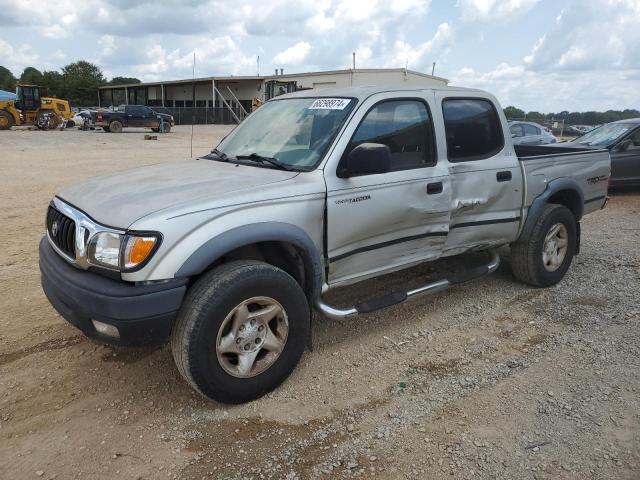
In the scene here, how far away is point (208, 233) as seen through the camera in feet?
9.22

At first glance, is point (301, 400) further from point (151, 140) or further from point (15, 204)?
point (151, 140)

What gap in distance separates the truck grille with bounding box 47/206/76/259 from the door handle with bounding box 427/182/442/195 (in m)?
2.43

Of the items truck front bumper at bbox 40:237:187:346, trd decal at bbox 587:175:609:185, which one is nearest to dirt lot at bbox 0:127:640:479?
truck front bumper at bbox 40:237:187:346

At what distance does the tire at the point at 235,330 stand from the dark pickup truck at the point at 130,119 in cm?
3092

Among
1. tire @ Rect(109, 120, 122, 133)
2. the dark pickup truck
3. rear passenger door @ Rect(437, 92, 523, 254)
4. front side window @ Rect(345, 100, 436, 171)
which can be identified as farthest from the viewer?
tire @ Rect(109, 120, 122, 133)

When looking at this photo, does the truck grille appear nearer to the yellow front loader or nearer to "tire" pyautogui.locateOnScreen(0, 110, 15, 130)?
"tire" pyautogui.locateOnScreen(0, 110, 15, 130)

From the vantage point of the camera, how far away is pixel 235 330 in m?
2.96

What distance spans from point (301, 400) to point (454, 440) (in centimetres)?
93

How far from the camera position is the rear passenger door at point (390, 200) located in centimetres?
343

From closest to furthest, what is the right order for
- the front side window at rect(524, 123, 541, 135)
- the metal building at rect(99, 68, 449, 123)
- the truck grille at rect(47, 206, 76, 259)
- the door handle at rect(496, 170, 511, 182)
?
the truck grille at rect(47, 206, 76, 259), the door handle at rect(496, 170, 511, 182), the front side window at rect(524, 123, 541, 135), the metal building at rect(99, 68, 449, 123)

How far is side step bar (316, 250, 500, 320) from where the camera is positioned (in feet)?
11.5

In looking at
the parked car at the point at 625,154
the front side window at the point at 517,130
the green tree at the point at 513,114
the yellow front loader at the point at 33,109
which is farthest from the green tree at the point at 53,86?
the parked car at the point at 625,154

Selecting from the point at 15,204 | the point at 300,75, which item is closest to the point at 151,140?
the point at 300,75

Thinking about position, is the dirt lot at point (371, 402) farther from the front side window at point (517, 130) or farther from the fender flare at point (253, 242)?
the front side window at point (517, 130)
